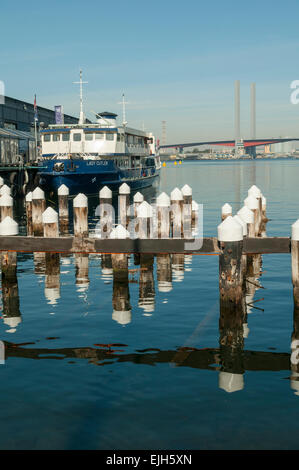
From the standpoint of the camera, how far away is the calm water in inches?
271

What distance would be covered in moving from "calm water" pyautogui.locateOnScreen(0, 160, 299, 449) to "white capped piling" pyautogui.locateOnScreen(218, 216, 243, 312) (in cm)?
84

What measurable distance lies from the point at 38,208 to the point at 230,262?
40.5 feet

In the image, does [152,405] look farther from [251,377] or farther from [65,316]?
[65,316]

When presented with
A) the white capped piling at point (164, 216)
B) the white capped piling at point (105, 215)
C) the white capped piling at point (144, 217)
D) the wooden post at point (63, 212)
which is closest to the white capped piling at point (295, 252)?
the white capped piling at point (144, 217)

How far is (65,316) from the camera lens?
1200 centimetres

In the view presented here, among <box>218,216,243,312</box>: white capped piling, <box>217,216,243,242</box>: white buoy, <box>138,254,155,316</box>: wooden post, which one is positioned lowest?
<box>138,254,155,316</box>: wooden post

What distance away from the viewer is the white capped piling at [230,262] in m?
8.95

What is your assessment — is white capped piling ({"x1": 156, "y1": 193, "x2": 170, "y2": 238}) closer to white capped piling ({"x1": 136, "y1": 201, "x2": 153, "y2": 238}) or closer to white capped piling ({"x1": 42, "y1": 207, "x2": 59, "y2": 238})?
white capped piling ({"x1": 136, "y1": 201, "x2": 153, "y2": 238})

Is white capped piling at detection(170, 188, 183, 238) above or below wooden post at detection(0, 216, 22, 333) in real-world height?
above

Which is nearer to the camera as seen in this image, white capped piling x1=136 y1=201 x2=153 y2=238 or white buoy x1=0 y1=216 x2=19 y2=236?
A: white buoy x1=0 y1=216 x2=19 y2=236

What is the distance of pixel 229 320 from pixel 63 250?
3.75 m

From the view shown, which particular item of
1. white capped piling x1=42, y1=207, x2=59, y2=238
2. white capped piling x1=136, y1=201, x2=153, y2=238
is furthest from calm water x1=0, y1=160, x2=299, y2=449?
white capped piling x1=136, y1=201, x2=153, y2=238

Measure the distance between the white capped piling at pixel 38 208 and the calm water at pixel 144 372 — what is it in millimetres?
5566
